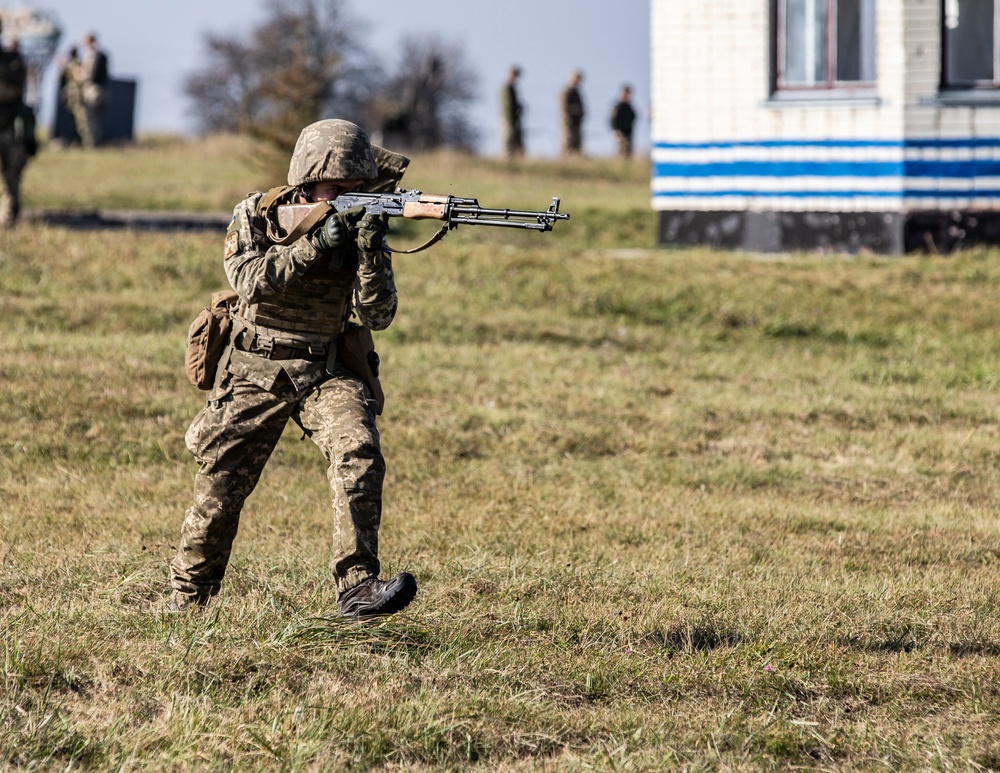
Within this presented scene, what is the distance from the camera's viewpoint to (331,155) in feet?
16.3

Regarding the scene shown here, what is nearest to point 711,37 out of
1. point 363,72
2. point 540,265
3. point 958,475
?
point 540,265

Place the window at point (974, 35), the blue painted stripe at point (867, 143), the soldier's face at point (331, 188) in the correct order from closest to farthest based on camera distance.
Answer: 1. the soldier's face at point (331, 188)
2. the blue painted stripe at point (867, 143)
3. the window at point (974, 35)

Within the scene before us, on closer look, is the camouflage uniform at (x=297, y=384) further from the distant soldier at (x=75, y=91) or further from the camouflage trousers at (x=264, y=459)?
the distant soldier at (x=75, y=91)

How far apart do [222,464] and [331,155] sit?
1.17 meters

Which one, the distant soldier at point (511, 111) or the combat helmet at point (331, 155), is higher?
the distant soldier at point (511, 111)

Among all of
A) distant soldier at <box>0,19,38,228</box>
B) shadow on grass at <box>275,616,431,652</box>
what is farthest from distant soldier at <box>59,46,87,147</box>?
shadow on grass at <box>275,616,431,652</box>

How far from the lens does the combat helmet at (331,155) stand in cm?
496

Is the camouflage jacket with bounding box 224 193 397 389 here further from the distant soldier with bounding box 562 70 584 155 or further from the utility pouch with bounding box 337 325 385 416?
the distant soldier with bounding box 562 70 584 155

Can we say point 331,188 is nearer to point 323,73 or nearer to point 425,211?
point 425,211

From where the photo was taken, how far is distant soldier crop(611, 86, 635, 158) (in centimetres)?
3629

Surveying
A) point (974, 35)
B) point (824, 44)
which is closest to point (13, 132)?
point (824, 44)

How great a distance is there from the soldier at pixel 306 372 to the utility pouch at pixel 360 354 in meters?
0.01

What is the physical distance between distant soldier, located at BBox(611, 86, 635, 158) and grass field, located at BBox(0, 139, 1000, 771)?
21628 millimetres

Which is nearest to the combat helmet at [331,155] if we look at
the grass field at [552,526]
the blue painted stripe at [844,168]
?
the grass field at [552,526]
